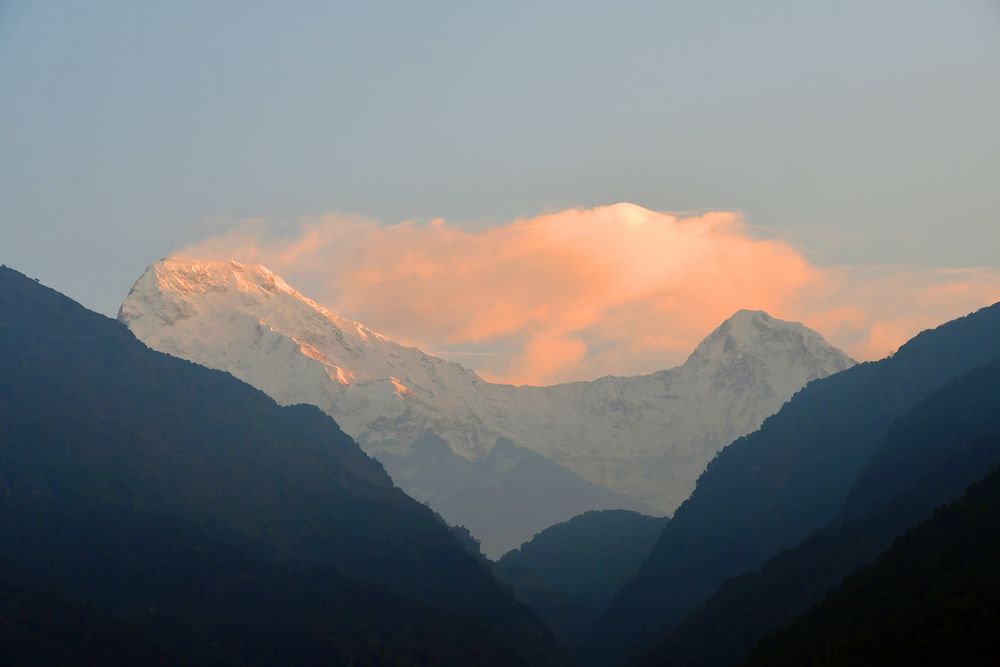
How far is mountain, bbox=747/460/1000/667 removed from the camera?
13488 centimetres

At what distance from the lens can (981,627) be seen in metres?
133

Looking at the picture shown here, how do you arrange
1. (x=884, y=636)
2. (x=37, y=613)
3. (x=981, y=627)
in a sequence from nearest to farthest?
(x=981, y=627) < (x=884, y=636) < (x=37, y=613)

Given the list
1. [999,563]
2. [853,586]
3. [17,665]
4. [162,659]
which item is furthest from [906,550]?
[17,665]

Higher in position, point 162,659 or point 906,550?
point 906,550

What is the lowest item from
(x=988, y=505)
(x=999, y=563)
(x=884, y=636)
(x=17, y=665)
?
(x=17, y=665)

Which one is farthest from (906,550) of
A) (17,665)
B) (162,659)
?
(17,665)

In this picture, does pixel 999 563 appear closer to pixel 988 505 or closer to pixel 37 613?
pixel 988 505

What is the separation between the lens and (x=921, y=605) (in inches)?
5906

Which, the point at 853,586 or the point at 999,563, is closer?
the point at 999,563

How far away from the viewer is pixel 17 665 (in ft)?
601

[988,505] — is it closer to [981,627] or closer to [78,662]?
[981,627]

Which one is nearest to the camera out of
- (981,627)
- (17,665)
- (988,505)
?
(981,627)

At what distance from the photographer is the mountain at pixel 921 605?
5310 inches

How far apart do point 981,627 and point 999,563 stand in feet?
58.3
